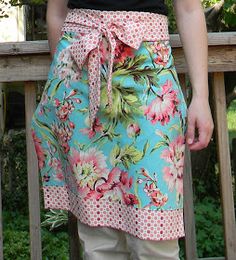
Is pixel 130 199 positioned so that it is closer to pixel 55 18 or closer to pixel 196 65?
pixel 196 65

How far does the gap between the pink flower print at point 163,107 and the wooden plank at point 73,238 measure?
2.82ft

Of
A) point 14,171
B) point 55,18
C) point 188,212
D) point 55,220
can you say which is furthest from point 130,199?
point 14,171

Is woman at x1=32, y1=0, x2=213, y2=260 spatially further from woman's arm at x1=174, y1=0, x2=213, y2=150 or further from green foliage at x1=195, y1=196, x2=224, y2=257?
green foliage at x1=195, y1=196, x2=224, y2=257

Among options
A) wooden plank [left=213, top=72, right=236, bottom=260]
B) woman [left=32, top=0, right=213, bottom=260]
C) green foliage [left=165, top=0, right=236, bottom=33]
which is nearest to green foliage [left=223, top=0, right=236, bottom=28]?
green foliage [left=165, top=0, right=236, bottom=33]

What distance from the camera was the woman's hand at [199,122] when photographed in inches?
84.7

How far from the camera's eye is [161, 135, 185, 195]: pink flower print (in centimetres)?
215

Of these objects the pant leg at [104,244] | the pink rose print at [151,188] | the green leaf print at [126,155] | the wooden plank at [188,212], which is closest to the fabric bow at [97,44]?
the green leaf print at [126,155]

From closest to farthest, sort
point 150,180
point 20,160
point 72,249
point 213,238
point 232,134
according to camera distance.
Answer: point 150,180, point 72,249, point 213,238, point 20,160, point 232,134

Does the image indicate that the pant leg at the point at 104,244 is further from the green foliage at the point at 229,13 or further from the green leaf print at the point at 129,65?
the green foliage at the point at 229,13

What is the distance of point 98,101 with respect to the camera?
2150 millimetres

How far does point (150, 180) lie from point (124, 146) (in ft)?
0.44

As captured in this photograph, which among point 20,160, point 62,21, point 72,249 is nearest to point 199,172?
point 20,160

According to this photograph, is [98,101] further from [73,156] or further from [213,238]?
[213,238]

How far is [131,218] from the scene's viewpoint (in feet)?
7.12
